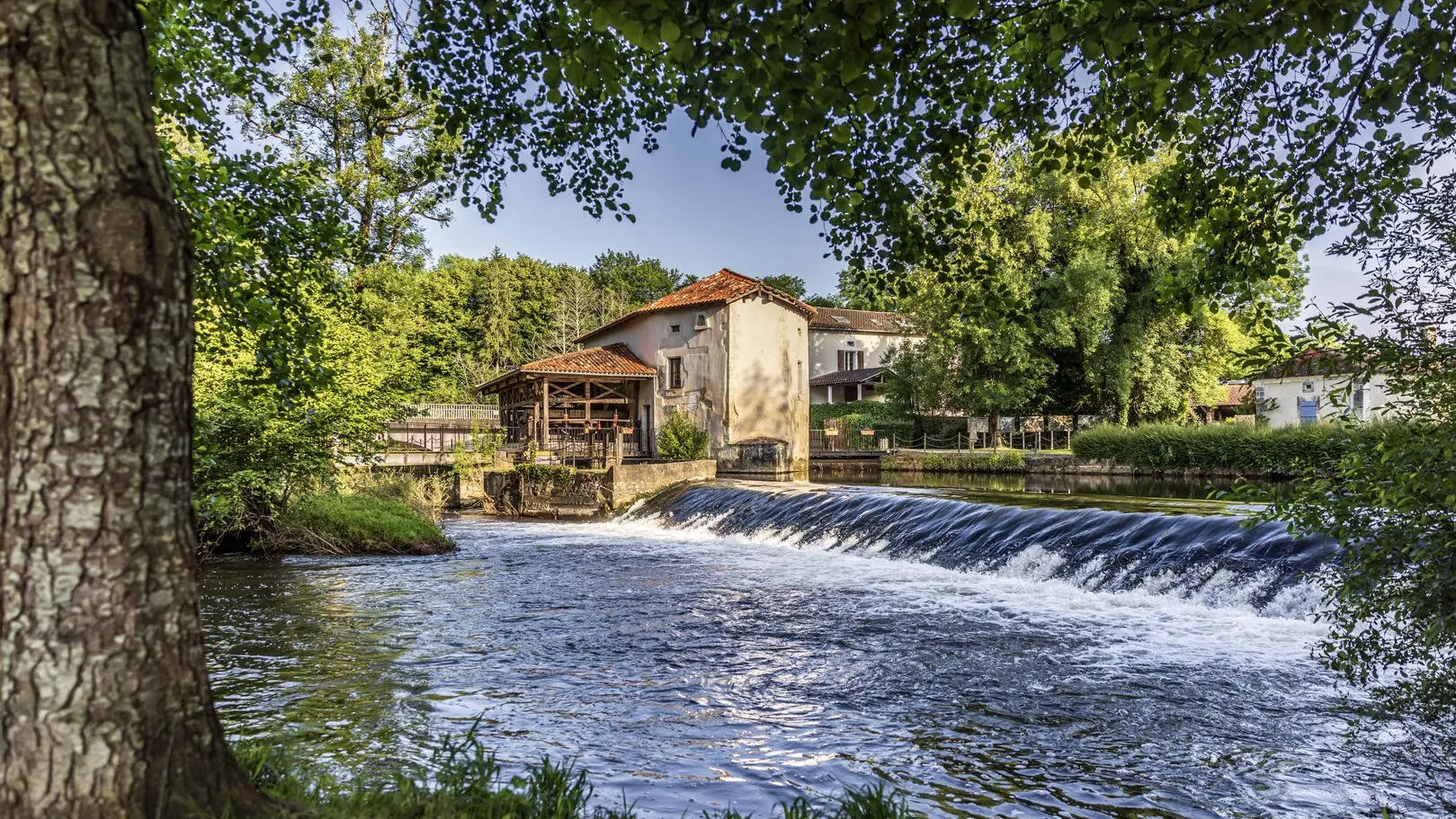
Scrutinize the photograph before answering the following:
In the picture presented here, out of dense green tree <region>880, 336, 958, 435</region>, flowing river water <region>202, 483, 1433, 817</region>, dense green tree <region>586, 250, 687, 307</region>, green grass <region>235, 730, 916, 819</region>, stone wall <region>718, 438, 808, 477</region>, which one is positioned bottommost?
flowing river water <region>202, 483, 1433, 817</region>

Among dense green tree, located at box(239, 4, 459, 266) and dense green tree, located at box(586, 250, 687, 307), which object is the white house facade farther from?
dense green tree, located at box(586, 250, 687, 307)

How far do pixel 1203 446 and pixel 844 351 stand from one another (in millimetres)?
26339

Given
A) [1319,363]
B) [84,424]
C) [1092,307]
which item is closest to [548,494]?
[1092,307]

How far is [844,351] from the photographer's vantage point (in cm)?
5009

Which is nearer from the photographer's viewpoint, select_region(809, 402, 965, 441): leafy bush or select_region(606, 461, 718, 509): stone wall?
select_region(606, 461, 718, 509): stone wall

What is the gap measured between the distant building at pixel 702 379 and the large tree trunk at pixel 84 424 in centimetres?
2555

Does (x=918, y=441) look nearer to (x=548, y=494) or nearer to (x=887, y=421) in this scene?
(x=887, y=421)

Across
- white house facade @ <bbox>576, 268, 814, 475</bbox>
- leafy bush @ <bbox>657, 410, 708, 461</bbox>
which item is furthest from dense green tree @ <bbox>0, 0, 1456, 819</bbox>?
white house facade @ <bbox>576, 268, 814, 475</bbox>

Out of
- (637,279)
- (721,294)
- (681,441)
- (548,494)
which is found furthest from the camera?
(637,279)

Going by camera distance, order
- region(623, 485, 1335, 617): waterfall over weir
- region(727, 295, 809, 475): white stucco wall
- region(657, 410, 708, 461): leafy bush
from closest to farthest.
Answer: region(623, 485, 1335, 617): waterfall over weir → region(657, 410, 708, 461): leafy bush → region(727, 295, 809, 475): white stucco wall

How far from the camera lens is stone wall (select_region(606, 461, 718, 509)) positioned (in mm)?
21062

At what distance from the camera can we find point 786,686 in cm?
627

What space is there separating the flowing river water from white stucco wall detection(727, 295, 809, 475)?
16866mm

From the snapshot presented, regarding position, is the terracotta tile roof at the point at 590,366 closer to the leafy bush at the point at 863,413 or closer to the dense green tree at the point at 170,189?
the leafy bush at the point at 863,413
